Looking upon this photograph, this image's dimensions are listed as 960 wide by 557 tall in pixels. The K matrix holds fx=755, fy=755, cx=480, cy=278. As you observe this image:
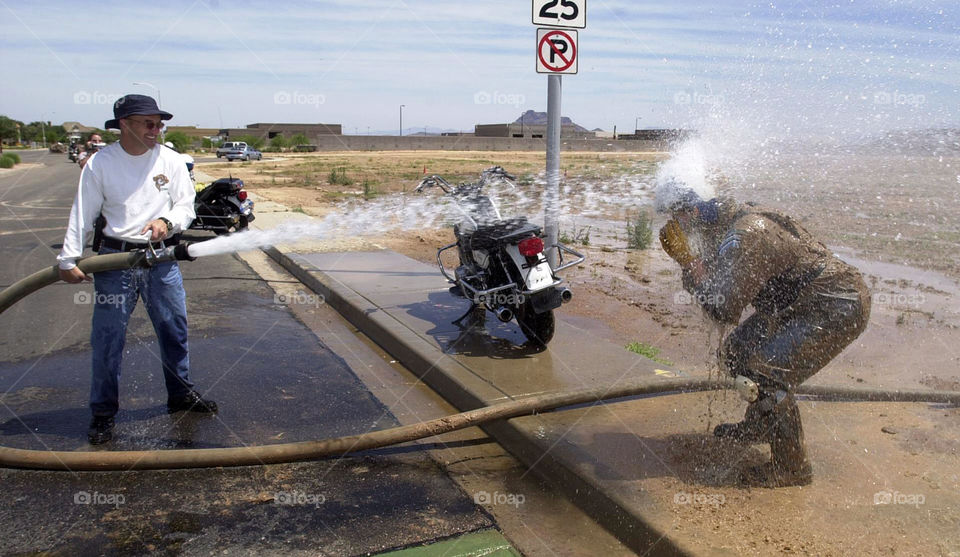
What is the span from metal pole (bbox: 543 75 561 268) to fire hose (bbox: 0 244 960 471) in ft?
7.32

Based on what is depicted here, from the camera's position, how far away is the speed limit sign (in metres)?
6.68

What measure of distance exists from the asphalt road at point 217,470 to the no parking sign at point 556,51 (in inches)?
125

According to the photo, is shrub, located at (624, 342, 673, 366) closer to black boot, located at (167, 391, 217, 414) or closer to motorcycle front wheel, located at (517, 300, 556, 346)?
motorcycle front wheel, located at (517, 300, 556, 346)

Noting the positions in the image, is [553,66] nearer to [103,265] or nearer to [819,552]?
[103,265]

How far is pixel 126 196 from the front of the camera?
4543mm

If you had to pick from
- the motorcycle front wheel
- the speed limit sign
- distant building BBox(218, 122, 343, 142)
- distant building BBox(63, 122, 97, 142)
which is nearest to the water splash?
the motorcycle front wheel

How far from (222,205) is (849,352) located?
33.2 ft

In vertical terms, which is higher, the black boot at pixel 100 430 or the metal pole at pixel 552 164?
the metal pole at pixel 552 164

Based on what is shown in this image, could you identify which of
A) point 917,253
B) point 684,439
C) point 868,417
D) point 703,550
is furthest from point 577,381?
point 917,253

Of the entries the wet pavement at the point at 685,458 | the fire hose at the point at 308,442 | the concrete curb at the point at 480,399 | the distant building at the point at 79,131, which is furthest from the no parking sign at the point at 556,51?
the distant building at the point at 79,131

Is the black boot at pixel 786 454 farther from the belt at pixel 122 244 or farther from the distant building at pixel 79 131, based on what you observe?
the distant building at pixel 79 131

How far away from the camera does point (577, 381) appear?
526cm

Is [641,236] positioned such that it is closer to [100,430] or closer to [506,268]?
[506,268]

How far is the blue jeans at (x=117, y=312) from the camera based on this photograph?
15.0 feet
